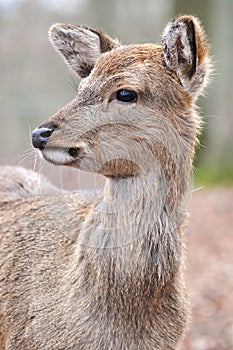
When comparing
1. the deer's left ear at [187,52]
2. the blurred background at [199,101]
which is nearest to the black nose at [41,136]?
the blurred background at [199,101]

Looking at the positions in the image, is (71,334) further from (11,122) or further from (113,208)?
(11,122)

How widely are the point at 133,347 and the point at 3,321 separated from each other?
3.12 feet

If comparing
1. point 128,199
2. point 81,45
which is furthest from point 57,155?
point 81,45

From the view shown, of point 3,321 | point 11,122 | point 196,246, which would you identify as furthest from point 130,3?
point 3,321

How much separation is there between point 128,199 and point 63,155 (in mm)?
462

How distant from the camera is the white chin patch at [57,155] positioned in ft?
13.5

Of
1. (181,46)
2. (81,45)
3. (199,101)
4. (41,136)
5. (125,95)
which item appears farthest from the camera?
(199,101)

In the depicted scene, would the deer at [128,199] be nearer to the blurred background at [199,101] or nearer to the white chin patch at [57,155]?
the white chin patch at [57,155]

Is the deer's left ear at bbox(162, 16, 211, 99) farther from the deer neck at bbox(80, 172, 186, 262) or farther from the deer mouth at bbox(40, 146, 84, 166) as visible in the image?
the deer mouth at bbox(40, 146, 84, 166)

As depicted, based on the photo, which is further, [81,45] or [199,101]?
[199,101]

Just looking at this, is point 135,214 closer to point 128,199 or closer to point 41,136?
point 128,199

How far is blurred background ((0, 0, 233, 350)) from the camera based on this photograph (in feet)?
24.9

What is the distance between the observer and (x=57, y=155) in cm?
412

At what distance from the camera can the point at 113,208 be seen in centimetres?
432
